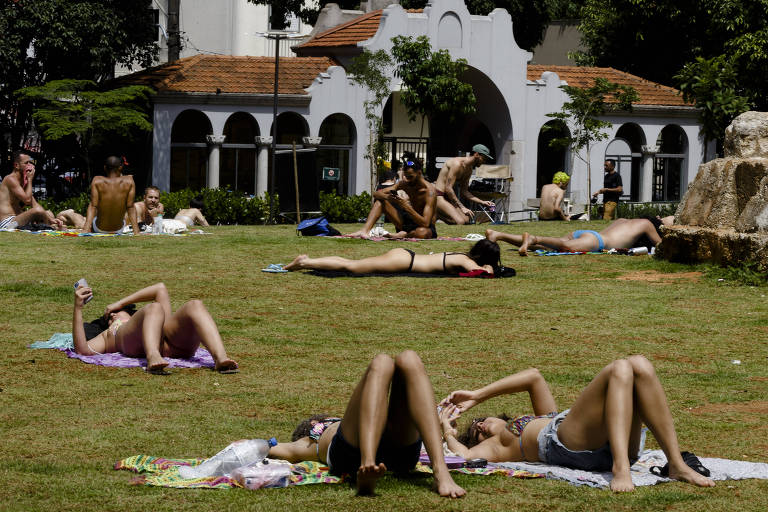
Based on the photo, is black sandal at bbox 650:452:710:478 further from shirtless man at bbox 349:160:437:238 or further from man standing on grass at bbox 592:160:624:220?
man standing on grass at bbox 592:160:624:220

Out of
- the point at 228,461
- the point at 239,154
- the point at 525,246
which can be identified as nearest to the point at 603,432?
the point at 228,461

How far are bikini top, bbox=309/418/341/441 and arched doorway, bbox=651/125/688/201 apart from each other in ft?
105

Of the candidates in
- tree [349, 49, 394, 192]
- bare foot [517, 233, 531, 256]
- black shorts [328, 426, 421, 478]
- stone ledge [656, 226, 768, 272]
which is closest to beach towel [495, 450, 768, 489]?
black shorts [328, 426, 421, 478]

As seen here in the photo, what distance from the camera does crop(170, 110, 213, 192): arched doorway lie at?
101 feet

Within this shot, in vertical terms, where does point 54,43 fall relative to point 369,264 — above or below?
above

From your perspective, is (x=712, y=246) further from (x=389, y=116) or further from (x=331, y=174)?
(x=389, y=116)

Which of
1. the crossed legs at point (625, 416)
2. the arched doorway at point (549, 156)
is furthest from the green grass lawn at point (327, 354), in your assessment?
the arched doorway at point (549, 156)

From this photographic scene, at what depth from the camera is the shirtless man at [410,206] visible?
58.1 ft

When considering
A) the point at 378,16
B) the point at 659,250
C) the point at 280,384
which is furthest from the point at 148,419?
the point at 378,16

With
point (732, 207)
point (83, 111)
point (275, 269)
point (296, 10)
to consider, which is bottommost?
point (275, 269)

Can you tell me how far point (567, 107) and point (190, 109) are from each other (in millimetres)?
10391

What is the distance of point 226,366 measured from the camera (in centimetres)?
870

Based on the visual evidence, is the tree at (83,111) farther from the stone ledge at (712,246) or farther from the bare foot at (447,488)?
the bare foot at (447,488)

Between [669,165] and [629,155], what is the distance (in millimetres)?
1856
